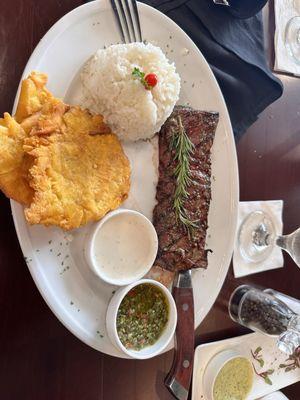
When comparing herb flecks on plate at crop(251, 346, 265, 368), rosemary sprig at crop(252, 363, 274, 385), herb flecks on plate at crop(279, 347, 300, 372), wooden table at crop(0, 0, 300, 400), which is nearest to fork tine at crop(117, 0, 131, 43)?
wooden table at crop(0, 0, 300, 400)

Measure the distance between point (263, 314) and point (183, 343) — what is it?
58cm

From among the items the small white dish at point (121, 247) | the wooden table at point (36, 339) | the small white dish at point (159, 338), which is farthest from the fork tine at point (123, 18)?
the small white dish at point (159, 338)

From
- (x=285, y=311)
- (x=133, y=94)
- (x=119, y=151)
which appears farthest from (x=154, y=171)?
(x=285, y=311)

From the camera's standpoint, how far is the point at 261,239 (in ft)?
7.39

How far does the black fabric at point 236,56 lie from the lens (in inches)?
78.6

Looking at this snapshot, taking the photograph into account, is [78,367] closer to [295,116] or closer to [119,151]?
[119,151]

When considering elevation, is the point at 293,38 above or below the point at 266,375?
above

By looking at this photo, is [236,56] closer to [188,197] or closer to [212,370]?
[188,197]

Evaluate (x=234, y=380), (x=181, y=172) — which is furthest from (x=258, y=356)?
(x=181, y=172)

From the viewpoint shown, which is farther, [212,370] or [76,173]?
[212,370]

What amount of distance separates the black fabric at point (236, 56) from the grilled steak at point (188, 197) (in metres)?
0.33

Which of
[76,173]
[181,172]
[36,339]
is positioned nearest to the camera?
[76,173]

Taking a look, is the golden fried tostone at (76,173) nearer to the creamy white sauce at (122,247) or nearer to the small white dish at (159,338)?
the creamy white sauce at (122,247)

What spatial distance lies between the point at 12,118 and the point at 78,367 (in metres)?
0.95
